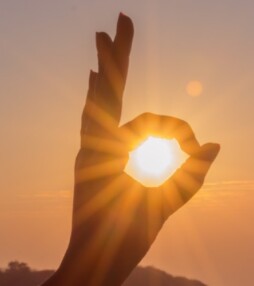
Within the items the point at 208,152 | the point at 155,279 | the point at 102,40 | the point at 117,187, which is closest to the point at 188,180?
the point at 208,152

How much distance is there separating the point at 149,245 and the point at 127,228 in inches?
4.9

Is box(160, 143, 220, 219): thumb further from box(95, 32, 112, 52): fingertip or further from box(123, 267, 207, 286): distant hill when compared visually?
box(123, 267, 207, 286): distant hill

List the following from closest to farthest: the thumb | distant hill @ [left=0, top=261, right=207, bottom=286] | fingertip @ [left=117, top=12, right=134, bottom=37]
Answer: the thumb → fingertip @ [left=117, top=12, right=134, bottom=37] → distant hill @ [left=0, top=261, right=207, bottom=286]

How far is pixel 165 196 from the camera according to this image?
2.88 m

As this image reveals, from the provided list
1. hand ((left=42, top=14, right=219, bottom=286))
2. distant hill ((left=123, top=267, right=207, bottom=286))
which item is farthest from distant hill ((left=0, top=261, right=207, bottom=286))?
hand ((left=42, top=14, right=219, bottom=286))

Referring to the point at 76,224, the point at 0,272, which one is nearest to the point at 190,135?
the point at 76,224

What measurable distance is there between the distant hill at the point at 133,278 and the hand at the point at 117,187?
35.6 meters

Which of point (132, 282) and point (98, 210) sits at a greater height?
point (132, 282)

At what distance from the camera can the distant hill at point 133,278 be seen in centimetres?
3925

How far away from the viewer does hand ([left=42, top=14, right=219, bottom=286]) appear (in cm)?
289

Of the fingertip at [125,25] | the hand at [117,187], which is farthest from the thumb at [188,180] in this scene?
the fingertip at [125,25]

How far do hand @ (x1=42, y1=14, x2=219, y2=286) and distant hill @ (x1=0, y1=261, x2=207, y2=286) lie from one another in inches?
1401

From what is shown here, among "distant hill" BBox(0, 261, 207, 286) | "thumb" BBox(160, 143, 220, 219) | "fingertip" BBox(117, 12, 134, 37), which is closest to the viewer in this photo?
"thumb" BBox(160, 143, 220, 219)

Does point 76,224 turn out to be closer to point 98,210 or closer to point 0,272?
point 98,210
